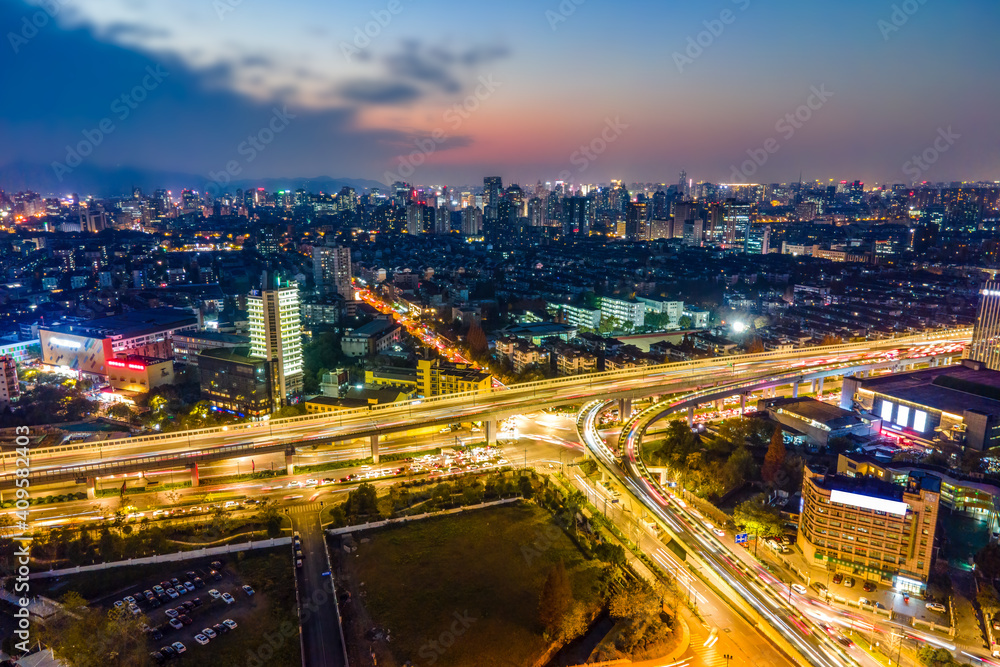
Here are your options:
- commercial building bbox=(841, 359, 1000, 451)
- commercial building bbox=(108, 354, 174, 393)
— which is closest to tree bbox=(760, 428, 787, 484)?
commercial building bbox=(841, 359, 1000, 451)

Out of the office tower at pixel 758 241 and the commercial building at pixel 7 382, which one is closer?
the commercial building at pixel 7 382

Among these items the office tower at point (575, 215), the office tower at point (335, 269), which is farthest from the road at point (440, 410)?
the office tower at point (575, 215)

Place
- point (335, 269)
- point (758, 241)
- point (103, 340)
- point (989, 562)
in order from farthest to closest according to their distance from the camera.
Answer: point (758, 241), point (335, 269), point (103, 340), point (989, 562)

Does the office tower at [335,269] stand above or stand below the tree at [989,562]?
above

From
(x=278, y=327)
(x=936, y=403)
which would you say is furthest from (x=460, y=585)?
(x=936, y=403)

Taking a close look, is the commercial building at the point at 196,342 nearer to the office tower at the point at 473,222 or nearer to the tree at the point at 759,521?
the tree at the point at 759,521

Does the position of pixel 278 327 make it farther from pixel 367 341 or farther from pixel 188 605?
pixel 188 605

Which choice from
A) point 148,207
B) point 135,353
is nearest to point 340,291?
point 135,353
